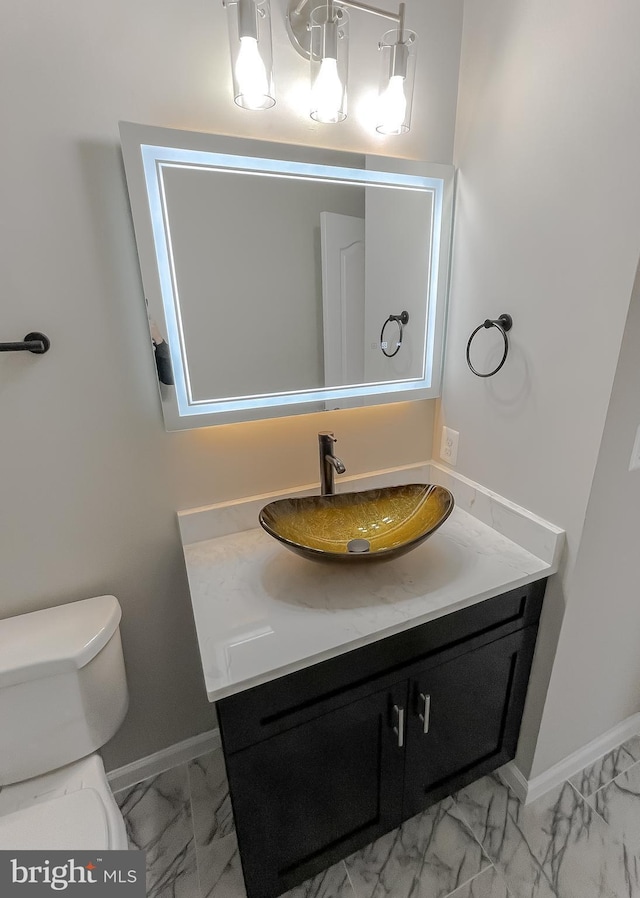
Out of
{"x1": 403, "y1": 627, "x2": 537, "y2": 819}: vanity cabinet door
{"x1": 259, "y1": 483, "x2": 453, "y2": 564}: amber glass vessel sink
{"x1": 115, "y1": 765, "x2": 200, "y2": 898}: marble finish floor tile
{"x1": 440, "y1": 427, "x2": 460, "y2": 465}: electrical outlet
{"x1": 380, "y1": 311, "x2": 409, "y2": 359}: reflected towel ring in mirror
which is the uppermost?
{"x1": 380, "y1": 311, "x2": 409, "y2": 359}: reflected towel ring in mirror

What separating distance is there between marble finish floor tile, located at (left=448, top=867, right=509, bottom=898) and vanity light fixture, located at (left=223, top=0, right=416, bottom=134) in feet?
6.79

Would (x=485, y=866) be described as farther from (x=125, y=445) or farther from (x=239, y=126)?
(x=239, y=126)

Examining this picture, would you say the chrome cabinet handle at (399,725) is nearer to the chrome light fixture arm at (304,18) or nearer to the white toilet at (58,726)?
the white toilet at (58,726)

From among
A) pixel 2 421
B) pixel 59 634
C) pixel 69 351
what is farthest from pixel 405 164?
pixel 59 634

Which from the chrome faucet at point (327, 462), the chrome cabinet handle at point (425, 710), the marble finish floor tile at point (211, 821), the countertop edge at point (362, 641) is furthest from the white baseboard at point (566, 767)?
the chrome faucet at point (327, 462)

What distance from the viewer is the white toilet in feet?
2.97

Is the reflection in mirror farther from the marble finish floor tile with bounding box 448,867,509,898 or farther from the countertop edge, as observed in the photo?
the marble finish floor tile with bounding box 448,867,509,898

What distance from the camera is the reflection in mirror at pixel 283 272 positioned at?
101cm

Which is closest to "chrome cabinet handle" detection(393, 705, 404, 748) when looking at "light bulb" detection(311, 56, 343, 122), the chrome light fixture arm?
"light bulb" detection(311, 56, 343, 122)

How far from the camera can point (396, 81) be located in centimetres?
102

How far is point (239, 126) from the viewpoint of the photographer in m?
1.02

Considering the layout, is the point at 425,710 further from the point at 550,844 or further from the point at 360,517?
the point at 550,844

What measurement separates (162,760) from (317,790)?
77 centimetres

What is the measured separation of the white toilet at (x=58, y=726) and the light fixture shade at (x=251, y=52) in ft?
4.32
